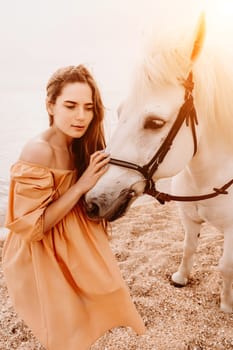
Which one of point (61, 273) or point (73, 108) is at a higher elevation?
point (73, 108)

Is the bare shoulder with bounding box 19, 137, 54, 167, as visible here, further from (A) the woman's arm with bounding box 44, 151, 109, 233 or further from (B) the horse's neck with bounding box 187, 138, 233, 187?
(B) the horse's neck with bounding box 187, 138, 233, 187

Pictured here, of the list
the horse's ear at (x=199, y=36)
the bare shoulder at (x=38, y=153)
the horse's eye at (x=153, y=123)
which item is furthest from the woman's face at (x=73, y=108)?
the horse's ear at (x=199, y=36)

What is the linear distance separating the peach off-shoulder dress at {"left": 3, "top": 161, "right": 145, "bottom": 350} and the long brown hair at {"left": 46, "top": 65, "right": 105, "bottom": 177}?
112 mm

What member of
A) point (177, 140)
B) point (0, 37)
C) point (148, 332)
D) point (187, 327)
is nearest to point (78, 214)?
point (177, 140)

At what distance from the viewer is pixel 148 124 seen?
53.5 inches

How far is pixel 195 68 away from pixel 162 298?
1.37 metres

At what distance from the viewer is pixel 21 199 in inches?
52.2

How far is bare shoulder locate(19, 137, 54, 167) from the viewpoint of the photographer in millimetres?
1358

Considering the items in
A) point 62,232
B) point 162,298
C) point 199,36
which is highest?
point 199,36

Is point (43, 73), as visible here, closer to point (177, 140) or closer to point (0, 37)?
point (0, 37)

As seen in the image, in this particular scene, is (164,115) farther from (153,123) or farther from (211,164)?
(211,164)

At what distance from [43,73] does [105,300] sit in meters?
14.3

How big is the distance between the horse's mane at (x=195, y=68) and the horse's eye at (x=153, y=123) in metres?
0.12

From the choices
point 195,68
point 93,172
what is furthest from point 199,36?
point 93,172
